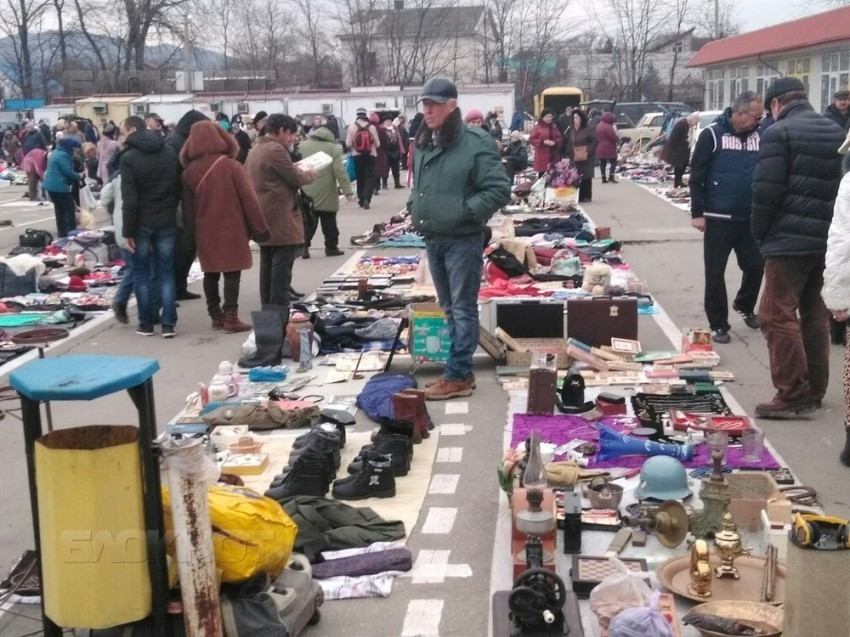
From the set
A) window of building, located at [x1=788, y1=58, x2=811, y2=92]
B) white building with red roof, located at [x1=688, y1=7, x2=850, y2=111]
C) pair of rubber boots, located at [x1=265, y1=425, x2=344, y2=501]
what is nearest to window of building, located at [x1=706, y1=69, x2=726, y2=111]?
white building with red roof, located at [x1=688, y1=7, x2=850, y2=111]

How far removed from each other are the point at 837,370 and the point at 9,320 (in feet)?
25.6

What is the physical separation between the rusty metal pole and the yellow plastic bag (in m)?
0.16

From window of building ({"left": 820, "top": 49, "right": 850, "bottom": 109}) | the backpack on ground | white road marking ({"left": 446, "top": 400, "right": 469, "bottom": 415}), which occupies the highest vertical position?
window of building ({"left": 820, "top": 49, "right": 850, "bottom": 109})

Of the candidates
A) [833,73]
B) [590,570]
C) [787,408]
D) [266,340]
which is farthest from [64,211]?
[833,73]

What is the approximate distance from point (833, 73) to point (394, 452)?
27.5m

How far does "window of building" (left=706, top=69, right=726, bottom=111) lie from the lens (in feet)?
149

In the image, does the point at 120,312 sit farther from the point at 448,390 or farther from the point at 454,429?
the point at 454,429

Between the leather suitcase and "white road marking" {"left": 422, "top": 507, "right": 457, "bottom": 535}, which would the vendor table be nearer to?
"white road marking" {"left": 422, "top": 507, "right": 457, "bottom": 535}

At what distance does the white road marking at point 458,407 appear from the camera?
7.52 metres

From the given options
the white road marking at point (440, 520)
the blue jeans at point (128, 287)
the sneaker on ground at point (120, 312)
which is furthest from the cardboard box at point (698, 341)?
the sneaker on ground at point (120, 312)

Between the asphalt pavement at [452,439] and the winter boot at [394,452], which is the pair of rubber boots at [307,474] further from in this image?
the asphalt pavement at [452,439]

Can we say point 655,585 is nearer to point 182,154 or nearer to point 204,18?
point 182,154

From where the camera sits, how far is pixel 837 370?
27.4 feet

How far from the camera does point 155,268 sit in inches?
402
